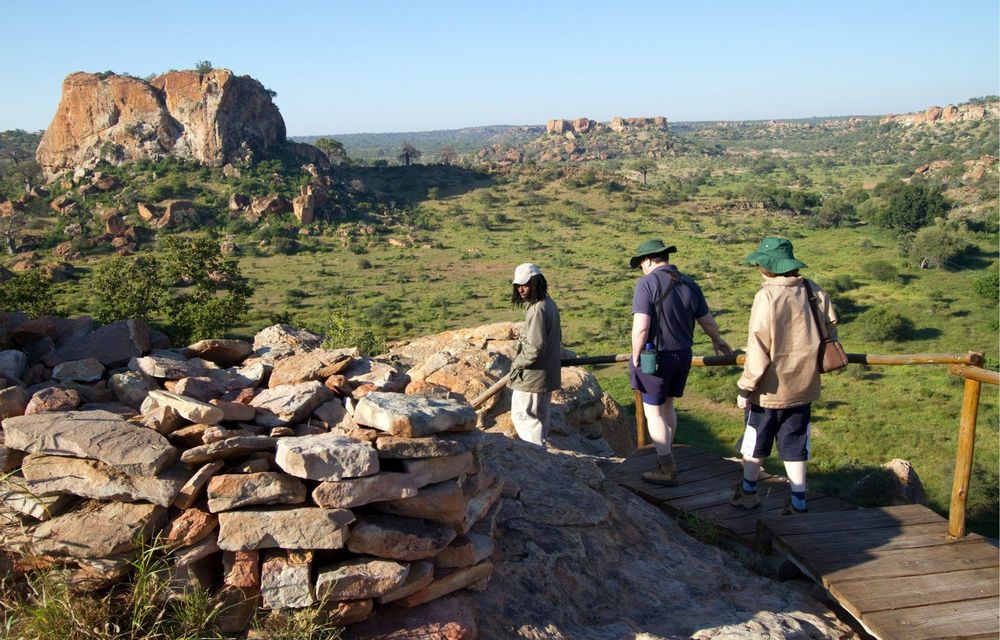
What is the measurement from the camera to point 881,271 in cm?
3456

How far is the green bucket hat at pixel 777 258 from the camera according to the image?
3.66 metres

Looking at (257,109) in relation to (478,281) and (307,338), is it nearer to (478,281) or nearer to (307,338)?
(478,281)

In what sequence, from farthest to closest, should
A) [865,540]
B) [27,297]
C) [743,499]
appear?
1. [27,297]
2. [743,499]
3. [865,540]

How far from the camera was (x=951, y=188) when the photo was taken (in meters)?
59.7

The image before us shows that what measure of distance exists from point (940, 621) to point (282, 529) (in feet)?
8.98

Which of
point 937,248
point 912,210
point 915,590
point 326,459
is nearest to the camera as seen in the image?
point 326,459

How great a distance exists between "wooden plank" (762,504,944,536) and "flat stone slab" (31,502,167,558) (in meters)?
2.97

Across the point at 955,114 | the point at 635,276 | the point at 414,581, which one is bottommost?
the point at 635,276

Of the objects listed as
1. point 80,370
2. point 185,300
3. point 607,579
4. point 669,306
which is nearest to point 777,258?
point 669,306

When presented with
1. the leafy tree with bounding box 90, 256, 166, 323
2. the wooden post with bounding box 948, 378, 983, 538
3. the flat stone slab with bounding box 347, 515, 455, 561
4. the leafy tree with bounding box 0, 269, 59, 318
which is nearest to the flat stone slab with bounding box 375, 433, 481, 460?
the flat stone slab with bounding box 347, 515, 455, 561

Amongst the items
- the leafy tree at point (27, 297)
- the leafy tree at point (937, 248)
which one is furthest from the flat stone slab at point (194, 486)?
the leafy tree at point (937, 248)

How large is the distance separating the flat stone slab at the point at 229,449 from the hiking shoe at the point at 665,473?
8.63 feet

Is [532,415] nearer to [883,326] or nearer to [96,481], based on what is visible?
[96,481]

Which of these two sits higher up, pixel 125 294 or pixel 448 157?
pixel 448 157
